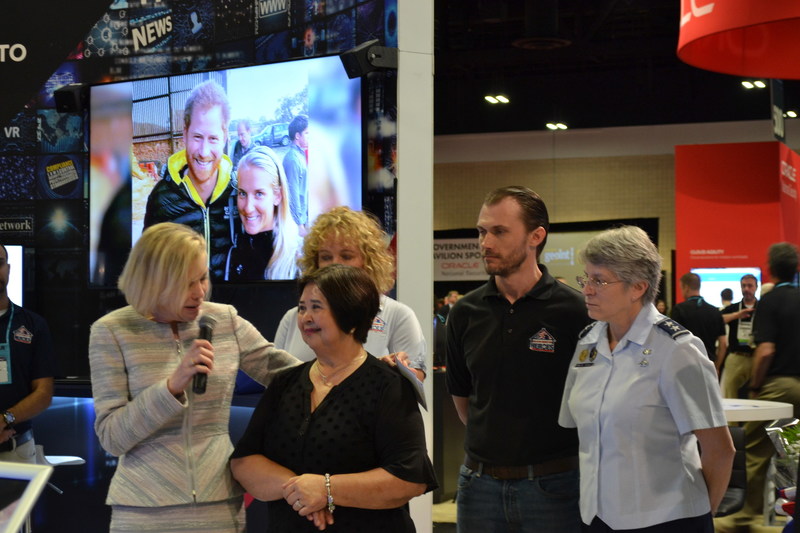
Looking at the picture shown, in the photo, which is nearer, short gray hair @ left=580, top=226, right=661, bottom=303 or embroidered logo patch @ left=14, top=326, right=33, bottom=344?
short gray hair @ left=580, top=226, right=661, bottom=303

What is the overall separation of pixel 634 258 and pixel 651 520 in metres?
0.64

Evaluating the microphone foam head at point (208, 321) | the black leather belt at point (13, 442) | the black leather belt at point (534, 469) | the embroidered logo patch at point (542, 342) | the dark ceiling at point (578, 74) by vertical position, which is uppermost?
the dark ceiling at point (578, 74)

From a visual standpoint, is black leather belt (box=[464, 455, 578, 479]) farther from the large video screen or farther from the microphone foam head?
the large video screen

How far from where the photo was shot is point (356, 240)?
282 centimetres

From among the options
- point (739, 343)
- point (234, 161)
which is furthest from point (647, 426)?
point (739, 343)

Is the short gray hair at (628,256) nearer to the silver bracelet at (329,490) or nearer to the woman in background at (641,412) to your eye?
the woman in background at (641,412)

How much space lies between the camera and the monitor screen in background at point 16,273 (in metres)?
5.61

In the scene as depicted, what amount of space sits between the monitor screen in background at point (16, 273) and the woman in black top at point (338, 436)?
3.88m

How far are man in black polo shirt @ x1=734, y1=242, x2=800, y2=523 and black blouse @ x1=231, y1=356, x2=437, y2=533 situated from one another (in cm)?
449

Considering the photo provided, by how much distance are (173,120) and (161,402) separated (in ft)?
10.7

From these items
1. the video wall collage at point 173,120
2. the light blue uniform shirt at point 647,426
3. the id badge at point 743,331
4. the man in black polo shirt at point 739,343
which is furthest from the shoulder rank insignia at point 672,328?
A: the id badge at point 743,331

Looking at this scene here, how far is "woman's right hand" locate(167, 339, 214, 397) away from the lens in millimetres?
2109

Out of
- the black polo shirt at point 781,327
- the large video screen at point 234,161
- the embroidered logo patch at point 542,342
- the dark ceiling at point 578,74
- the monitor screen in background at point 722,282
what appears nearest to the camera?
the embroidered logo patch at point 542,342

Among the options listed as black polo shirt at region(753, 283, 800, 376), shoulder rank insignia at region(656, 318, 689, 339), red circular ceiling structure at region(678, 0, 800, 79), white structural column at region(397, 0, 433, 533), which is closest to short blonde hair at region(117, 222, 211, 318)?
shoulder rank insignia at region(656, 318, 689, 339)
